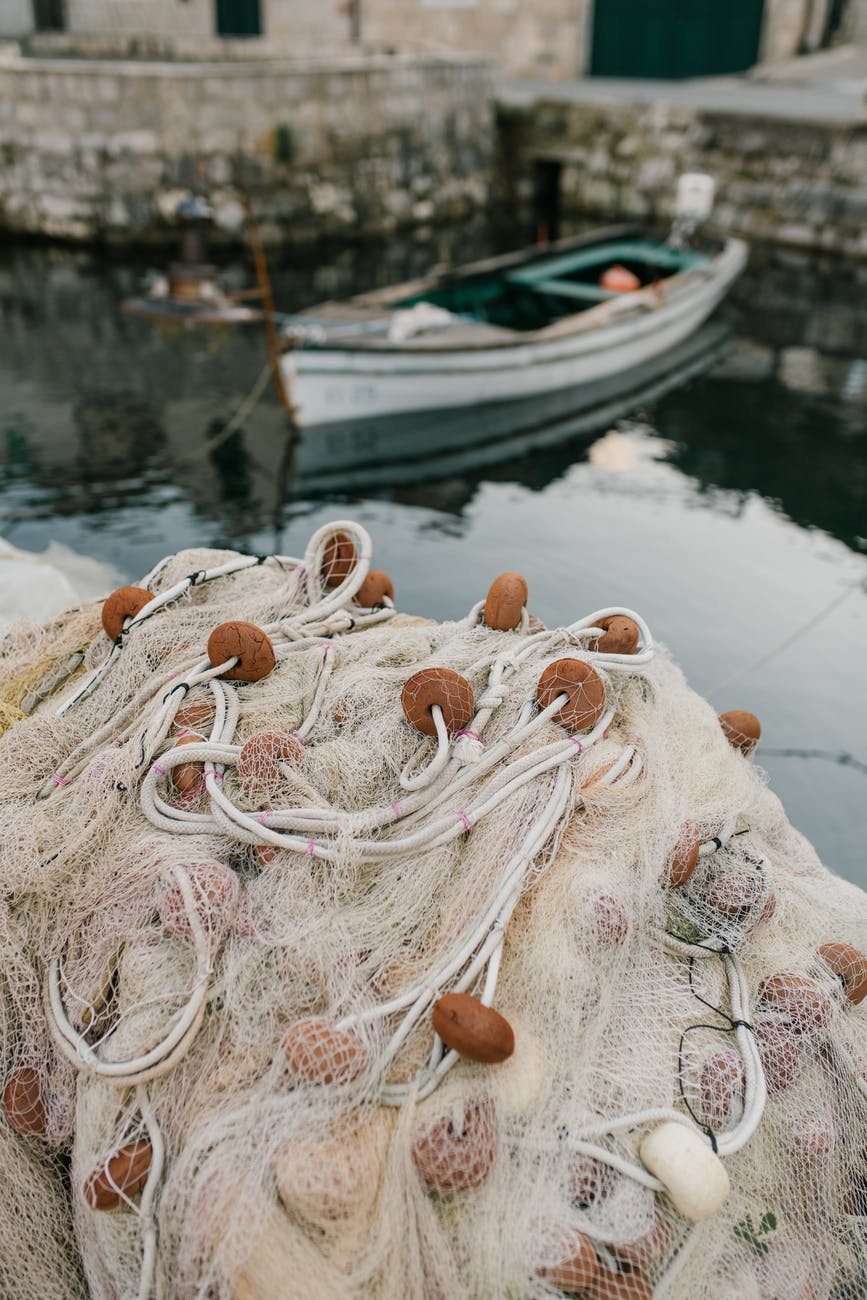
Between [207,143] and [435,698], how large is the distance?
1696 cm

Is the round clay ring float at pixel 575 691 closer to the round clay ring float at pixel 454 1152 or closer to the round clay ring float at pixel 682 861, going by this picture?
the round clay ring float at pixel 682 861

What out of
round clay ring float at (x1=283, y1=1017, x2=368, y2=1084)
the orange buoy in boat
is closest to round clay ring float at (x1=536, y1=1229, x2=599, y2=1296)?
round clay ring float at (x1=283, y1=1017, x2=368, y2=1084)

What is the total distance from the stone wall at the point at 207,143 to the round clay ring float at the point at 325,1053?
611 inches

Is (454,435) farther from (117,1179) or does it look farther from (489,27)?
(489,27)

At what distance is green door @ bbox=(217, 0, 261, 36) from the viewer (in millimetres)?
23641

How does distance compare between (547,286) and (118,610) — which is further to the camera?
(547,286)

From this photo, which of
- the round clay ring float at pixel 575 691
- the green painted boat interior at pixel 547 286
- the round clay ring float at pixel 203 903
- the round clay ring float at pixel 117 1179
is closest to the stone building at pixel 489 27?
the green painted boat interior at pixel 547 286

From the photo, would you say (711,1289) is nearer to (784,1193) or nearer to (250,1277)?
(784,1193)

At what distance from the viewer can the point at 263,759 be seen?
8.71 ft

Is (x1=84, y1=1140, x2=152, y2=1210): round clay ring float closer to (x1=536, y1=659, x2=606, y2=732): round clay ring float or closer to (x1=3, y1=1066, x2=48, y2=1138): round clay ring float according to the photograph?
(x1=3, y1=1066, x2=48, y2=1138): round clay ring float

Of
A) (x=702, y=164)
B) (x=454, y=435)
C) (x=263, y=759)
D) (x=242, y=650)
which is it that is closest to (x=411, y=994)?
(x=263, y=759)

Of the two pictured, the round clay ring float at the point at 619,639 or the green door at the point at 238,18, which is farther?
the green door at the point at 238,18

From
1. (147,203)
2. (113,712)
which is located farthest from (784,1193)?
(147,203)

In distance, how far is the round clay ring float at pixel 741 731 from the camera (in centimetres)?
365
